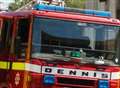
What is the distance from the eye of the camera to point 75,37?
37.6ft

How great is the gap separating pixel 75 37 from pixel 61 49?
1.36ft

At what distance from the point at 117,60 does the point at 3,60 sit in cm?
256

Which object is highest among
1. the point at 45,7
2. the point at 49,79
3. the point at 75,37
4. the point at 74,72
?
the point at 45,7

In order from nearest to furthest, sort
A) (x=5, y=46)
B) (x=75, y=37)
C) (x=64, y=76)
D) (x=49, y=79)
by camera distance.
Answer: (x=49, y=79) < (x=64, y=76) < (x=75, y=37) < (x=5, y=46)

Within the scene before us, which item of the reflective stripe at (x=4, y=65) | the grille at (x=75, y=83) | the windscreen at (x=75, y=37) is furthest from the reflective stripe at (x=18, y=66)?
the grille at (x=75, y=83)

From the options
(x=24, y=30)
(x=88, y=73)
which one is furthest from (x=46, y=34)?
(x=88, y=73)

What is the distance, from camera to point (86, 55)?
1142 centimetres

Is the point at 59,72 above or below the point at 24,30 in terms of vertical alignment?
below

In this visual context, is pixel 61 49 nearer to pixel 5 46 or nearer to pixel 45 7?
pixel 45 7

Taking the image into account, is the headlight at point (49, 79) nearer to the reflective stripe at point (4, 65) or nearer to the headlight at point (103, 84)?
the headlight at point (103, 84)

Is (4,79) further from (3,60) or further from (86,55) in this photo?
(86,55)

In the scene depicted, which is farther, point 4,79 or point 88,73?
point 4,79

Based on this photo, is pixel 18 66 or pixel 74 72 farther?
pixel 18 66

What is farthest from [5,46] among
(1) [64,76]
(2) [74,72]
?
(2) [74,72]
